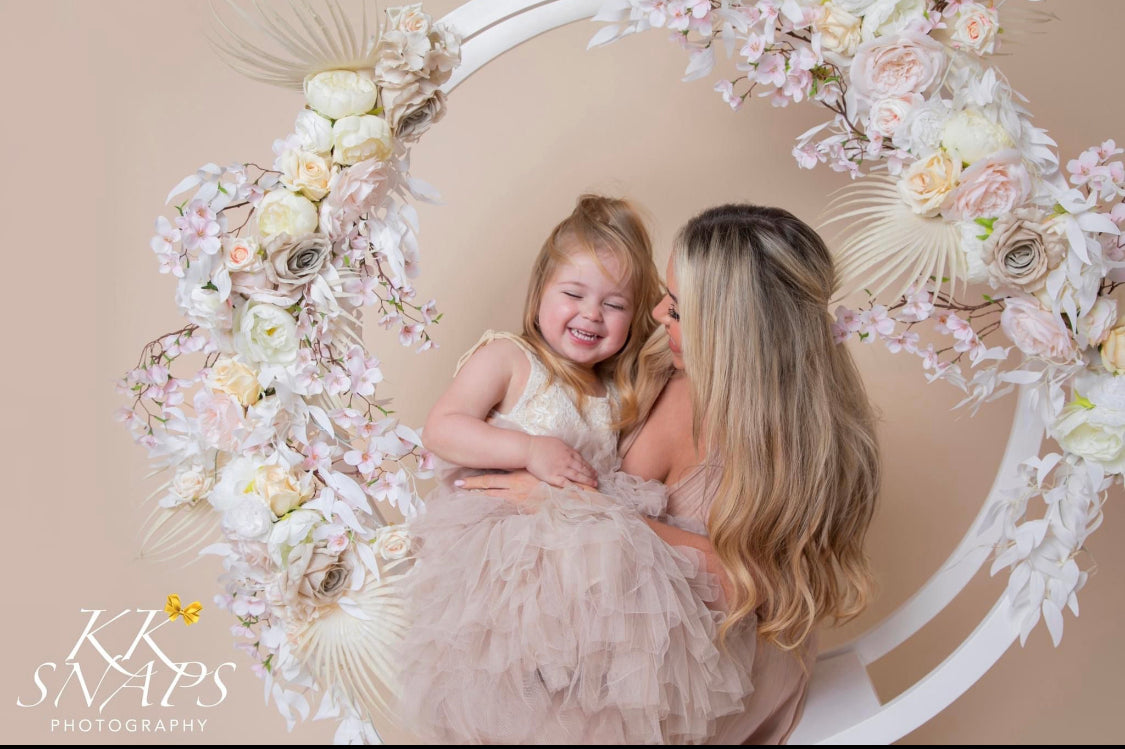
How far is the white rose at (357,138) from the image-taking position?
2.03 meters

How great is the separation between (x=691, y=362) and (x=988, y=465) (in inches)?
59.2

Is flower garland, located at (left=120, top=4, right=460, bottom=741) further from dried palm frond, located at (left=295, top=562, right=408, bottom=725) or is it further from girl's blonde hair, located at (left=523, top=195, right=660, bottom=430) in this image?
girl's blonde hair, located at (left=523, top=195, right=660, bottom=430)

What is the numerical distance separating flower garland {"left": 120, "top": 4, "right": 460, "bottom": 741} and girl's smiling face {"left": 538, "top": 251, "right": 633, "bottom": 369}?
1.52ft

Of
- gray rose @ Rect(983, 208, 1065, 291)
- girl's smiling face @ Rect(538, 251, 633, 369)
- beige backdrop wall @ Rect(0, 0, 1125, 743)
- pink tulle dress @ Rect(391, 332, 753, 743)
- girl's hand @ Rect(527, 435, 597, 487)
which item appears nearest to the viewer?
pink tulle dress @ Rect(391, 332, 753, 743)

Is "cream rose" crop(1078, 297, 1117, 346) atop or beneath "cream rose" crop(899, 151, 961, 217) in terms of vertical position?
beneath

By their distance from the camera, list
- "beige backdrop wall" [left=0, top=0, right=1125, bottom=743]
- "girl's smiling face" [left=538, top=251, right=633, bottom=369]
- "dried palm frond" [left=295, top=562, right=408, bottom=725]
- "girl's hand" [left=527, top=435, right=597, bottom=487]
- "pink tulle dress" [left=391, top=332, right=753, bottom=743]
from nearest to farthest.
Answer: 1. "pink tulle dress" [left=391, top=332, right=753, bottom=743]
2. "dried palm frond" [left=295, top=562, right=408, bottom=725]
3. "girl's hand" [left=527, top=435, right=597, bottom=487]
4. "girl's smiling face" [left=538, top=251, right=633, bottom=369]
5. "beige backdrop wall" [left=0, top=0, right=1125, bottom=743]

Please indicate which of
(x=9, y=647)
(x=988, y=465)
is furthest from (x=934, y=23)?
(x=9, y=647)

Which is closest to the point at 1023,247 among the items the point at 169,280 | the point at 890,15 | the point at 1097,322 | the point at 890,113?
the point at 1097,322

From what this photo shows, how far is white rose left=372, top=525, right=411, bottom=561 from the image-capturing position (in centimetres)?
210

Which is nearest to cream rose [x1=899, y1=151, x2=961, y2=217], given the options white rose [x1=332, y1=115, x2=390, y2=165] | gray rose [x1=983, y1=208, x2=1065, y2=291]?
gray rose [x1=983, y1=208, x2=1065, y2=291]

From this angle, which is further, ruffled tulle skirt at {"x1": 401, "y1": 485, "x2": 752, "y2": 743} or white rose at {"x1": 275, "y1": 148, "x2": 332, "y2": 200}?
white rose at {"x1": 275, "y1": 148, "x2": 332, "y2": 200}

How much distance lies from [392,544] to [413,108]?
859 mm

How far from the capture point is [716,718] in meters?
2.06

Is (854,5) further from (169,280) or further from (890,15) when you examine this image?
(169,280)
